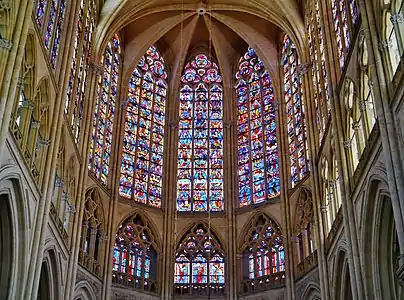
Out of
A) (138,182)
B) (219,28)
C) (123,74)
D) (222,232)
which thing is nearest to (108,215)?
(138,182)

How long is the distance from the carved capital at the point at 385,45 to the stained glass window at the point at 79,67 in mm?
11836

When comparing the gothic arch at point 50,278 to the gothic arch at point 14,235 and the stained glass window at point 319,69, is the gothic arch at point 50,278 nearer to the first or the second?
the gothic arch at point 14,235

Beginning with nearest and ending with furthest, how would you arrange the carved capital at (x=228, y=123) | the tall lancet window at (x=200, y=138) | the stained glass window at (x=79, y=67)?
1. the stained glass window at (x=79, y=67)
2. the tall lancet window at (x=200, y=138)
3. the carved capital at (x=228, y=123)

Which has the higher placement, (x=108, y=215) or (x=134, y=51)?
(x=134, y=51)

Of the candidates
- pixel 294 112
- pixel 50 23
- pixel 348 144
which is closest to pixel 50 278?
pixel 50 23

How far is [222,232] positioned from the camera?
29.6 m

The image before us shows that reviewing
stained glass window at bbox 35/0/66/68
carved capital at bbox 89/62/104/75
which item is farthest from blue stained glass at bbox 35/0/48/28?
carved capital at bbox 89/62/104/75

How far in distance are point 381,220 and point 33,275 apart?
33.2ft

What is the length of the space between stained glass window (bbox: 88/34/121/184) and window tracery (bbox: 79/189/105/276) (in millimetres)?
1264

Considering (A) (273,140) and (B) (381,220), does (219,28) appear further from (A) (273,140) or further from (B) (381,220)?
(B) (381,220)

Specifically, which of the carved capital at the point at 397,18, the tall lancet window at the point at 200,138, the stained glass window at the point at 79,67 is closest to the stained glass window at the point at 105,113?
the stained glass window at the point at 79,67

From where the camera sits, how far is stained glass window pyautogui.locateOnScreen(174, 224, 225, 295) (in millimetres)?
28391

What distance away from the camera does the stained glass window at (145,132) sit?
29953 mm

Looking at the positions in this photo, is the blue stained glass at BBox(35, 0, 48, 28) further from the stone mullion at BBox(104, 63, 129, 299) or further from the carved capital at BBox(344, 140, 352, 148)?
the carved capital at BBox(344, 140, 352, 148)
